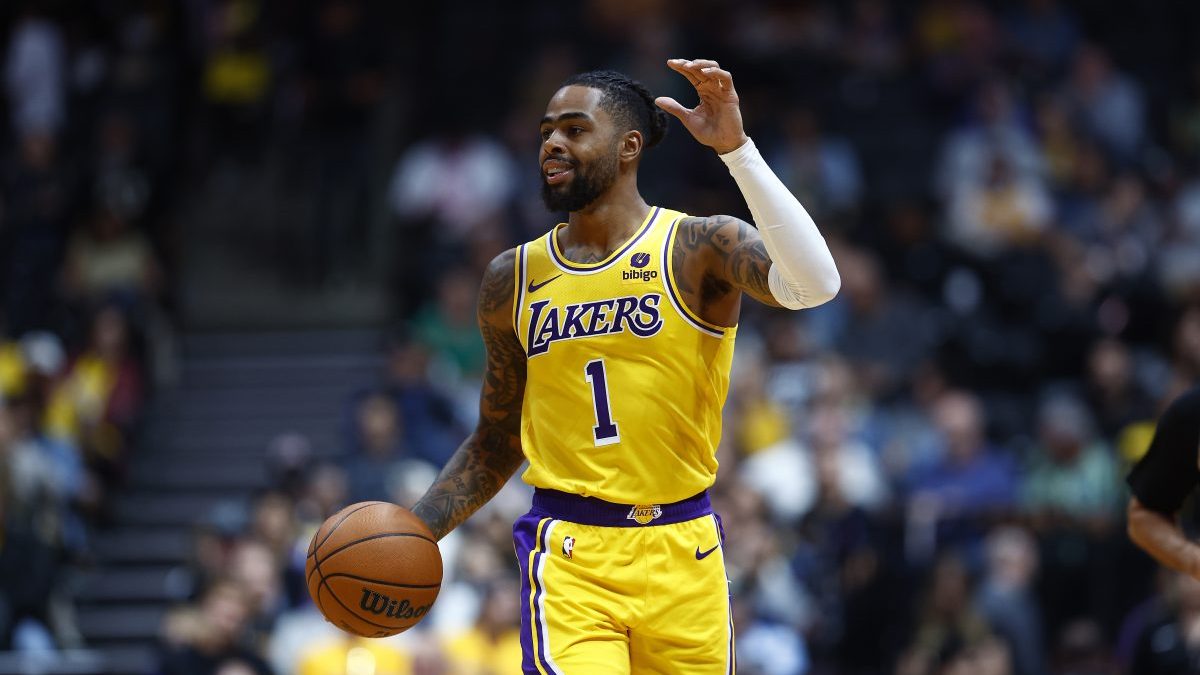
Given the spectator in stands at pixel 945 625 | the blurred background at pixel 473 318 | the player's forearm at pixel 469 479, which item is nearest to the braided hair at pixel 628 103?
the player's forearm at pixel 469 479

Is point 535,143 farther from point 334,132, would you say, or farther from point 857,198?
point 857,198

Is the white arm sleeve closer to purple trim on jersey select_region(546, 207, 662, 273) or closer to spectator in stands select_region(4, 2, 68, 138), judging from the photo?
purple trim on jersey select_region(546, 207, 662, 273)

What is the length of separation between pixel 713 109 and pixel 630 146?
0.54 metres

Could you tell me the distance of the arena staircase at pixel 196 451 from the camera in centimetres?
1211

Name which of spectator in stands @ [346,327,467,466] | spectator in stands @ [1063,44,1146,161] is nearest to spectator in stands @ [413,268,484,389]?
spectator in stands @ [346,327,467,466]

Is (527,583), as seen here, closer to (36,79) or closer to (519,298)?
(519,298)

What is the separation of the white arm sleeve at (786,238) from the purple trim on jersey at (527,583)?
45.5 inches

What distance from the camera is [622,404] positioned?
5.23 m

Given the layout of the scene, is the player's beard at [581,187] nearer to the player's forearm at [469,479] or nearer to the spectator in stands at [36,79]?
the player's forearm at [469,479]

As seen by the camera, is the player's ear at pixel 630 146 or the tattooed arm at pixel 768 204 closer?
the tattooed arm at pixel 768 204

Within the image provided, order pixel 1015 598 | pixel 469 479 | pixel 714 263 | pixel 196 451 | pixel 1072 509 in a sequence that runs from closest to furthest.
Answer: pixel 714 263
pixel 469 479
pixel 1015 598
pixel 1072 509
pixel 196 451

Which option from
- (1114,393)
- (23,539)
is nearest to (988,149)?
(1114,393)

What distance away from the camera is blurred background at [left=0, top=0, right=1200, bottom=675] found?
32.5ft

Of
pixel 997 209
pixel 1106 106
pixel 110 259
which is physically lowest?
pixel 110 259
